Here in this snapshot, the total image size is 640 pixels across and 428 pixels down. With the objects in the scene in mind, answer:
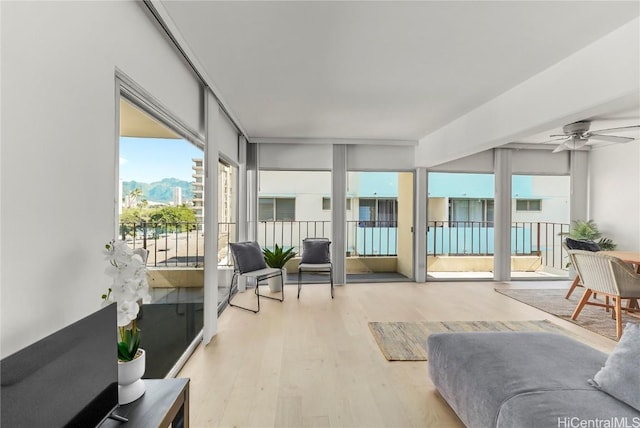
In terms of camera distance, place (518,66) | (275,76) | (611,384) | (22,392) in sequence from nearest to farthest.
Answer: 1. (22,392)
2. (611,384)
3. (518,66)
4. (275,76)

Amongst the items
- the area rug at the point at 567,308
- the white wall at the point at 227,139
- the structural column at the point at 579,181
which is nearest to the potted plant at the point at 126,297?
the white wall at the point at 227,139

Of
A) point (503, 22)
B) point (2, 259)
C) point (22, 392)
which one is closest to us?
point (22, 392)

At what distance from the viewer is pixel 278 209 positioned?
258 inches

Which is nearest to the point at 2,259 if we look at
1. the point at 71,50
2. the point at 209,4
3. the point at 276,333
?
the point at 71,50

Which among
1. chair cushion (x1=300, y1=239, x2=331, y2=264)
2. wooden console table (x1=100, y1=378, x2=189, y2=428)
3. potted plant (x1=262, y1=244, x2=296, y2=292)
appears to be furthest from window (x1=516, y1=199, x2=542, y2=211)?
wooden console table (x1=100, y1=378, x2=189, y2=428)

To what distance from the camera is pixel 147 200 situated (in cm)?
210

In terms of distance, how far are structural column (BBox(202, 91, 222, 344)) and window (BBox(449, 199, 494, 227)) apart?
501 centimetres

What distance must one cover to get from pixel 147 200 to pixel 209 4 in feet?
4.20

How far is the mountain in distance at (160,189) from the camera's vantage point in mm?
1886

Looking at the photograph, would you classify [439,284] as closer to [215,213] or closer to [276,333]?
[276,333]

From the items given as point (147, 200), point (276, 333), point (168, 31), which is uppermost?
point (168, 31)

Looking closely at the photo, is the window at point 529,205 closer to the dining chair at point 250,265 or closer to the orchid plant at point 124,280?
the dining chair at point 250,265

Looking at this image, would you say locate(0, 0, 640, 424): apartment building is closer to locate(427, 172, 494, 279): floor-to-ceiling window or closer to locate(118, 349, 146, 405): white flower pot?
locate(118, 349, 146, 405): white flower pot

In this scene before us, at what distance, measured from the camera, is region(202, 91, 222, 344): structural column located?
304cm
